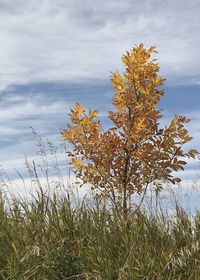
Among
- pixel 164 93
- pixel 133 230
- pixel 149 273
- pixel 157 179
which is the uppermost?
pixel 164 93

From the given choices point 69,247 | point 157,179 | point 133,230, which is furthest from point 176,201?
point 69,247

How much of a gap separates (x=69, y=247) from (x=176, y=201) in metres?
1.92

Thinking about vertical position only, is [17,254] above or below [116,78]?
below

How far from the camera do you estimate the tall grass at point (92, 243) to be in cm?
835

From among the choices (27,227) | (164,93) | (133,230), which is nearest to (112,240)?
(133,230)

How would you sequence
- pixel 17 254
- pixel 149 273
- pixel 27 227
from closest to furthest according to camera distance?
pixel 149 273
pixel 17 254
pixel 27 227

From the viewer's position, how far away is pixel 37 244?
30.8 ft

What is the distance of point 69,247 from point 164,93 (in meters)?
2.90

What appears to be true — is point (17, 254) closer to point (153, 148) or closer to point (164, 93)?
point (153, 148)

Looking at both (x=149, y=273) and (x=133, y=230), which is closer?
(x=149, y=273)

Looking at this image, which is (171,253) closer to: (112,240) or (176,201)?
(112,240)

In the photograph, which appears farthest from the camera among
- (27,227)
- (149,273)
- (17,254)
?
(27,227)

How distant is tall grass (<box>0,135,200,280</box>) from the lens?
8352 millimetres

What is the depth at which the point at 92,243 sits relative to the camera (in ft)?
29.1
